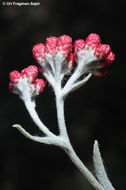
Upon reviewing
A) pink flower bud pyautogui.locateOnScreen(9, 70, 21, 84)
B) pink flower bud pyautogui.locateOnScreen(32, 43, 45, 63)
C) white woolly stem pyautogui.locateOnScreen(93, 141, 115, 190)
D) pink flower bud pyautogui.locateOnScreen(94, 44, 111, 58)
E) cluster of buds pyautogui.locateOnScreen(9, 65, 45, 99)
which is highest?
pink flower bud pyautogui.locateOnScreen(32, 43, 45, 63)

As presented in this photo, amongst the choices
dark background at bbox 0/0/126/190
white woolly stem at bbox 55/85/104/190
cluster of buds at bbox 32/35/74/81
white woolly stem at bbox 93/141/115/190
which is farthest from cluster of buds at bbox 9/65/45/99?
dark background at bbox 0/0/126/190

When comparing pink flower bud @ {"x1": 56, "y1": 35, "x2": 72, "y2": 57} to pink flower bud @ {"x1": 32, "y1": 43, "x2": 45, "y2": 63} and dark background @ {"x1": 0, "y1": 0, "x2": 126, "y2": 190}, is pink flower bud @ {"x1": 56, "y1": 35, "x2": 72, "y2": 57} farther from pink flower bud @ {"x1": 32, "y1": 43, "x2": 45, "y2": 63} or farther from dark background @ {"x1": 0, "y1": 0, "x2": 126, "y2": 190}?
dark background @ {"x1": 0, "y1": 0, "x2": 126, "y2": 190}

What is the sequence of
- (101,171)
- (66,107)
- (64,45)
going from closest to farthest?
(101,171) → (64,45) → (66,107)

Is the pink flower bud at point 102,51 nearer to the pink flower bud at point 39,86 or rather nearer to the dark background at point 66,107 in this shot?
the pink flower bud at point 39,86

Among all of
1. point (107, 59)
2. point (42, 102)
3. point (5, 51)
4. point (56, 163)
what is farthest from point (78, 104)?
point (107, 59)

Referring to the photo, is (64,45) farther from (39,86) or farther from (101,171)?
(101,171)

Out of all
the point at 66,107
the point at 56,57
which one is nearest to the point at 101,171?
the point at 56,57

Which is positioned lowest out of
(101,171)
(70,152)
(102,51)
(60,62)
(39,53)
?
(101,171)

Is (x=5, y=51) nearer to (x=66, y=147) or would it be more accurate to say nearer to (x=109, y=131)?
(x=109, y=131)

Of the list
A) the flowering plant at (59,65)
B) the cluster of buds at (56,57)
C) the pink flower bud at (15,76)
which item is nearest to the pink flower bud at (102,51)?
the flowering plant at (59,65)
